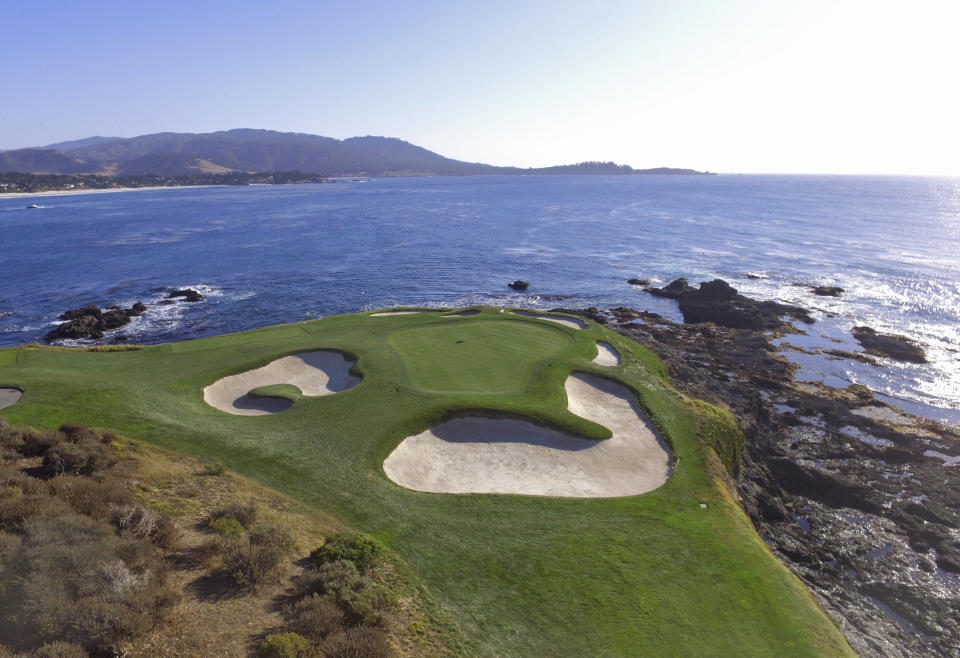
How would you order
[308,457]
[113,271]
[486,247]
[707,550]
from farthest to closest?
[486,247] → [113,271] → [308,457] → [707,550]

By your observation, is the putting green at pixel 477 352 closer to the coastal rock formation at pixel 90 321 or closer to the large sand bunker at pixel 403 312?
the large sand bunker at pixel 403 312

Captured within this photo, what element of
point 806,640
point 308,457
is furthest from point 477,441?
point 806,640

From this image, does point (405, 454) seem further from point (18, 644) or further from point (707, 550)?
point (18, 644)

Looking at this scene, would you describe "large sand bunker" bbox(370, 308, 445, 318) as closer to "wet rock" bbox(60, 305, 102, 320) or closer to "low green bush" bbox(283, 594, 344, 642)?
"wet rock" bbox(60, 305, 102, 320)

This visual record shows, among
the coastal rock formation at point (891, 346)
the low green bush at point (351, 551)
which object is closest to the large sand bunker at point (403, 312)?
the low green bush at point (351, 551)

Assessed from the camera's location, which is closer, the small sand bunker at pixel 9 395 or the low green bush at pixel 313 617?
the low green bush at pixel 313 617

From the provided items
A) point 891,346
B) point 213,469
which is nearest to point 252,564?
point 213,469

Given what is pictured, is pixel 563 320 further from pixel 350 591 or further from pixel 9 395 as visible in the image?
pixel 9 395
